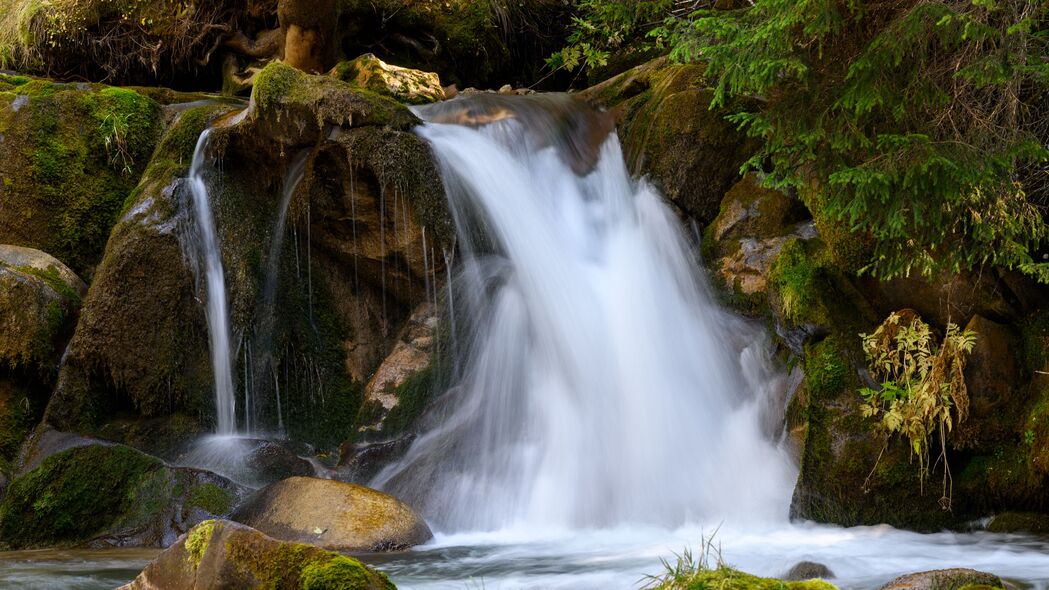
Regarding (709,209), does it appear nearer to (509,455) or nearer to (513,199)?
(513,199)

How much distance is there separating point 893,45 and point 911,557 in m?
2.90

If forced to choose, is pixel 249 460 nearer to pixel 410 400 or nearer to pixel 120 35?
pixel 410 400

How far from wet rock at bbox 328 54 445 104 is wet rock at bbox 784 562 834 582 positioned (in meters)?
7.25

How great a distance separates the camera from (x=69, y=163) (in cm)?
915

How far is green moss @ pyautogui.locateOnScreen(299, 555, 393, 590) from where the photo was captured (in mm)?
3537

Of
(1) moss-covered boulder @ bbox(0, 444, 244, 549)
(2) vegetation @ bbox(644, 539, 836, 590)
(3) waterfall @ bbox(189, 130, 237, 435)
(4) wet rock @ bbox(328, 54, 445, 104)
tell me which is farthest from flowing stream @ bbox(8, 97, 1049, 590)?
(2) vegetation @ bbox(644, 539, 836, 590)

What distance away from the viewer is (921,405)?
19.5 ft

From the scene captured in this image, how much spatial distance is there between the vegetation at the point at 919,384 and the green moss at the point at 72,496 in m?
5.22

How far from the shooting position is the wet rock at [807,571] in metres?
4.55

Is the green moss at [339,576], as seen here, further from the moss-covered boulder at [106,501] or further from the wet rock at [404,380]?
the wet rock at [404,380]

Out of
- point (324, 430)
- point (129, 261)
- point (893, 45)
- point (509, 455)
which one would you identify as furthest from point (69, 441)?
point (893, 45)

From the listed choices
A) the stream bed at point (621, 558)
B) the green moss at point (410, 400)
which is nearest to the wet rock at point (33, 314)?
the stream bed at point (621, 558)

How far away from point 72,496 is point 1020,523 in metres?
6.42

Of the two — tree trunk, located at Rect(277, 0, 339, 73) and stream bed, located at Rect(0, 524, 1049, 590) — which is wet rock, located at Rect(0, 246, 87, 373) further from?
tree trunk, located at Rect(277, 0, 339, 73)
